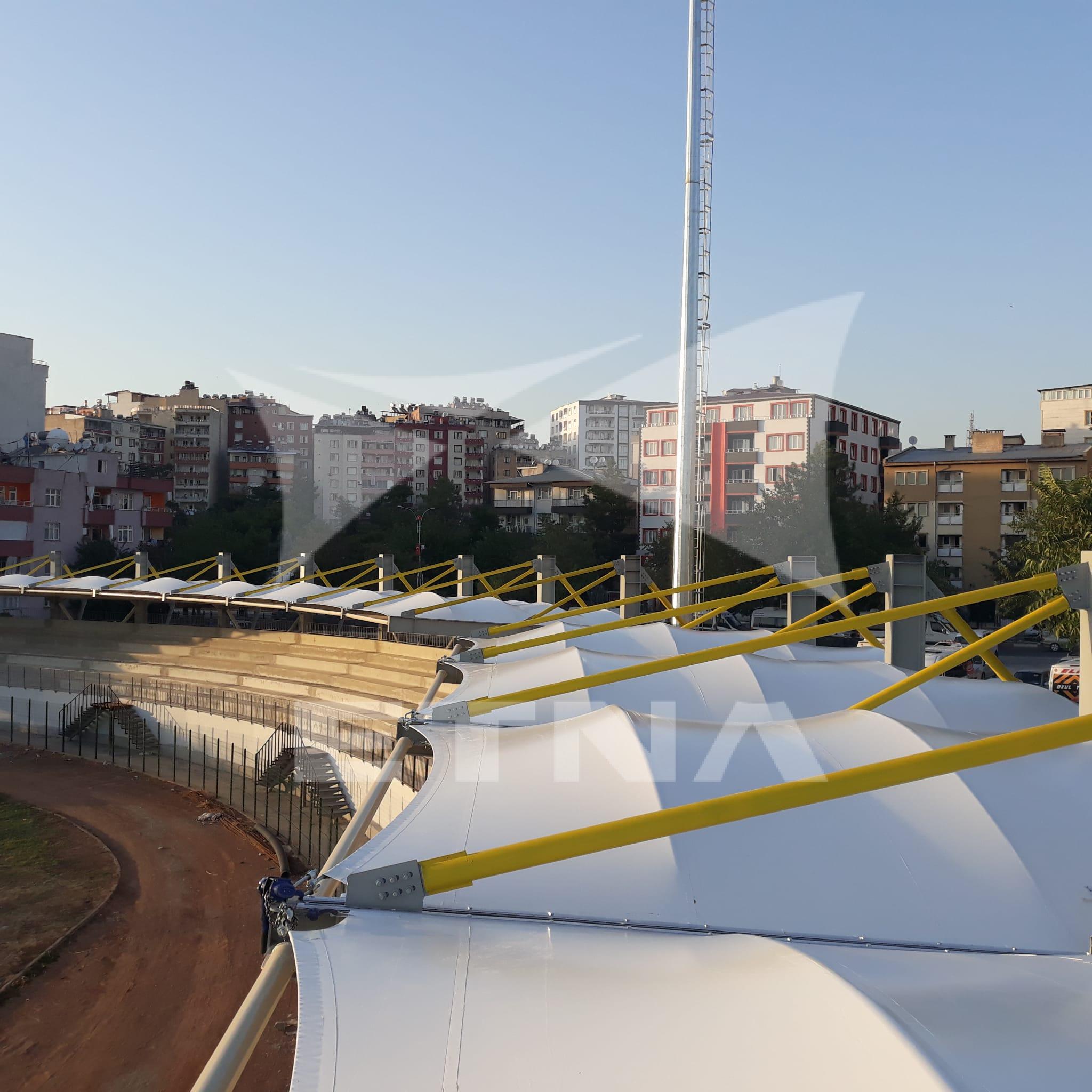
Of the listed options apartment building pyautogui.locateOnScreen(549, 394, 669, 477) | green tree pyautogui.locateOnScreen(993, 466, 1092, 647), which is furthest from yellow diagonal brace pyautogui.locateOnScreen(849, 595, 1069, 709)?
apartment building pyautogui.locateOnScreen(549, 394, 669, 477)

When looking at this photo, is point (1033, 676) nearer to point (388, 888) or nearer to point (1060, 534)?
point (1060, 534)

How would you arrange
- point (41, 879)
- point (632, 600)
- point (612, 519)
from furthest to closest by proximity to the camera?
point (612, 519), point (632, 600), point (41, 879)

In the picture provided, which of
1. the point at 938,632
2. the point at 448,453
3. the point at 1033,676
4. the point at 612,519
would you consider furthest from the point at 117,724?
the point at 448,453

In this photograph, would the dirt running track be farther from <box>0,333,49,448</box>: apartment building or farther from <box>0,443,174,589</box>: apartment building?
<box>0,333,49,448</box>: apartment building

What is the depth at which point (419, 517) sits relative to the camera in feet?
163

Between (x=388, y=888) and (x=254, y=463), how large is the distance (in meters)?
83.4

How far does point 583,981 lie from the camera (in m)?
4.71

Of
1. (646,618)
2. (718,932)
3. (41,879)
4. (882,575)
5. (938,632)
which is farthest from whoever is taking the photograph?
(938,632)

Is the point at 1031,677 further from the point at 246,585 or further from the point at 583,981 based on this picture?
the point at 583,981

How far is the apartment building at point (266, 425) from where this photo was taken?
86875mm

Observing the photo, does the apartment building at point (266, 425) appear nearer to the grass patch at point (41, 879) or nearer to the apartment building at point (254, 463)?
the apartment building at point (254, 463)

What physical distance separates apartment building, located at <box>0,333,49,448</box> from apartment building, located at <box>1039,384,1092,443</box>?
54.3 meters

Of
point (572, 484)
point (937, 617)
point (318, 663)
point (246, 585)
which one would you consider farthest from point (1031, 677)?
point (572, 484)

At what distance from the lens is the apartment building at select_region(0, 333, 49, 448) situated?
Answer: 5128cm
